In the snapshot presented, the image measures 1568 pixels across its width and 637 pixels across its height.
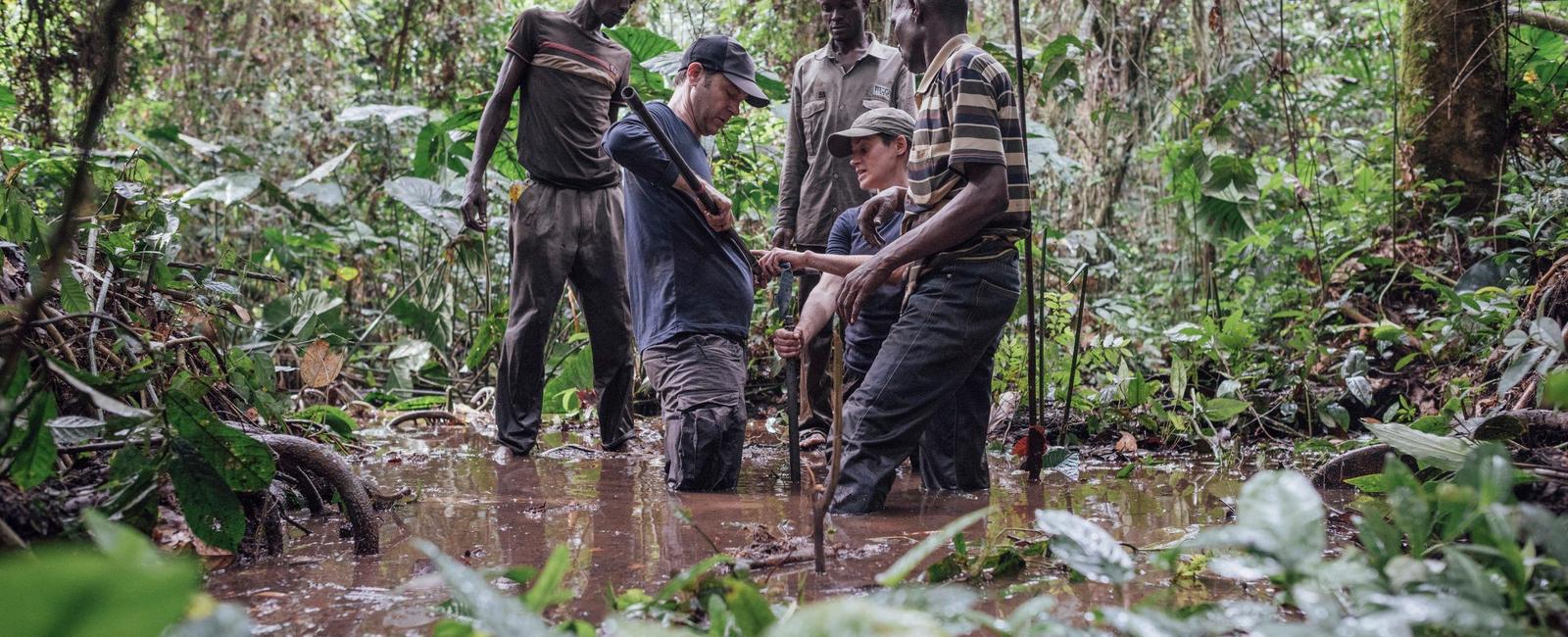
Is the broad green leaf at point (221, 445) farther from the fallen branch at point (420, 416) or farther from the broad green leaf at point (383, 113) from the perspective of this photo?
the broad green leaf at point (383, 113)

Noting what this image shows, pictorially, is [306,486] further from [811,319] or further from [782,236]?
[782,236]

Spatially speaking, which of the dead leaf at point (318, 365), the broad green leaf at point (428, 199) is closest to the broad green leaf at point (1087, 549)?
the dead leaf at point (318, 365)

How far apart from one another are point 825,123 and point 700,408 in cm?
182

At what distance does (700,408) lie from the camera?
12.6ft

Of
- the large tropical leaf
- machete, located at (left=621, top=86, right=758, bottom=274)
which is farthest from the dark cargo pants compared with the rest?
the large tropical leaf

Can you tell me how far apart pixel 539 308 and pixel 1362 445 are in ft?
10.6

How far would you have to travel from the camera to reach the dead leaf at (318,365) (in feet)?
14.3

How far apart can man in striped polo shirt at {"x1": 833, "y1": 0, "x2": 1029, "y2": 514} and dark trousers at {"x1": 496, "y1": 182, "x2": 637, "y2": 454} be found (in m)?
1.88

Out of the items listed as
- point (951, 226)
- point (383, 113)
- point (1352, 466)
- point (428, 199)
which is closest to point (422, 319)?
point (428, 199)

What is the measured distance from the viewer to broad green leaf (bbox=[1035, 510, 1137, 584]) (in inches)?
62.7

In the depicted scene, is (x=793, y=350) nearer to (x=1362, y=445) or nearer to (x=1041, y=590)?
(x=1041, y=590)

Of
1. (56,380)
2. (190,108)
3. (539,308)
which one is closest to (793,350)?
(539,308)

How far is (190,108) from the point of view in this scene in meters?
9.91

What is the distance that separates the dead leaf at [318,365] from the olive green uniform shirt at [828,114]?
6.83 ft
